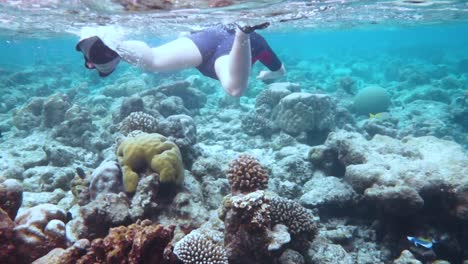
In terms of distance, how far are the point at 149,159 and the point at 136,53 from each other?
2.23m

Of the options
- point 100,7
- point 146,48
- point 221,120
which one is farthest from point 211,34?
point 221,120

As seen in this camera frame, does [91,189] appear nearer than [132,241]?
No

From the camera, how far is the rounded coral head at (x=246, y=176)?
5.24 metres

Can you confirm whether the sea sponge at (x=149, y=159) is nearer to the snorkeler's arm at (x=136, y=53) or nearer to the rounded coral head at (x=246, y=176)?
the rounded coral head at (x=246, y=176)

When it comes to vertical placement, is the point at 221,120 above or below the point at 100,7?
below

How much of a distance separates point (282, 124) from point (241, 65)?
6.90 metres

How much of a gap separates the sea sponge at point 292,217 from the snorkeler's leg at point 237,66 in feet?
7.64

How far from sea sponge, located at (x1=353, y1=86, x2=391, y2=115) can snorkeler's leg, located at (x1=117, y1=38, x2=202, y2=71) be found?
13245mm

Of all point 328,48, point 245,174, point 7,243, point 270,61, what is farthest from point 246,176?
point 328,48

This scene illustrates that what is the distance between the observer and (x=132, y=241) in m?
3.48

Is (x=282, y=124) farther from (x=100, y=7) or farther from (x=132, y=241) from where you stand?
(x=132, y=241)

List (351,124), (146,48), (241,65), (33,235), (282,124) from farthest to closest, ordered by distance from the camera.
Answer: (351,124)
(282,124)
(146,48)
(241,65)
(33,235)

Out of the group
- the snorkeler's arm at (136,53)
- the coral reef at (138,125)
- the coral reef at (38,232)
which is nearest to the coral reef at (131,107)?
the coral reef at (138,125)

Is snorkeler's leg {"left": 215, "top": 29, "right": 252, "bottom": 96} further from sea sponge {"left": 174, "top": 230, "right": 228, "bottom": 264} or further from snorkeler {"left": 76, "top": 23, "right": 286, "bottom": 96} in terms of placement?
sea sponge {"left": 174, "top": 230, "right": 228, "bottom": 264}
